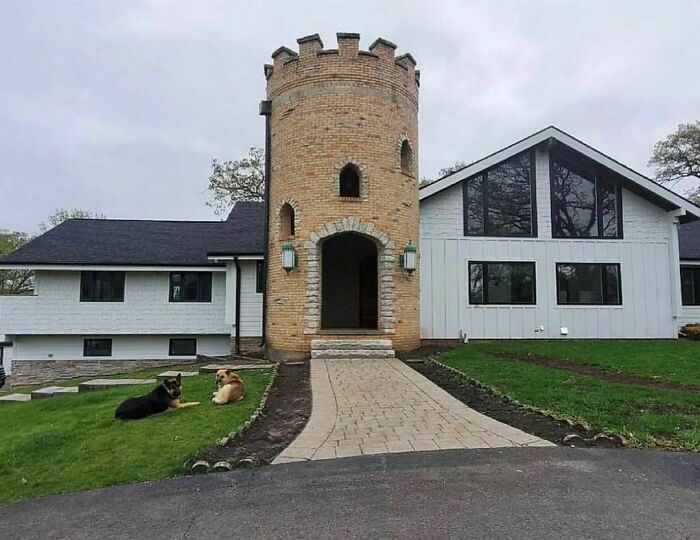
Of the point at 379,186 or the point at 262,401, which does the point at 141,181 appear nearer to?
the point at 379,186

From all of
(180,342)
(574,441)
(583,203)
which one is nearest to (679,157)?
(583,203)

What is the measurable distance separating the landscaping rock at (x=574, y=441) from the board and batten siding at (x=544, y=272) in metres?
9.39

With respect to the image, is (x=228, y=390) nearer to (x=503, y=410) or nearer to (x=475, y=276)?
(x=503, y=410)

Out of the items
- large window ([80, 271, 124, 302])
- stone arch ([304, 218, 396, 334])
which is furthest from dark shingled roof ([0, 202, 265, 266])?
stone arch ([304, 218, 396, 334])

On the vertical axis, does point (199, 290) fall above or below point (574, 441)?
above

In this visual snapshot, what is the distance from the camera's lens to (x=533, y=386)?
779 cm

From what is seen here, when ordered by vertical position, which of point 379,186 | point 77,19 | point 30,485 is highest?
point 77,19

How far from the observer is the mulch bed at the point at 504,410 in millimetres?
5309

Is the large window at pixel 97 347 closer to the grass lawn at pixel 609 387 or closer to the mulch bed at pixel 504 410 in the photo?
the grass lawn at pixel 609 387

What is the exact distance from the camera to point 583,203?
15406 millimetres

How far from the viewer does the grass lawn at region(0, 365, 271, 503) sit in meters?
4.47

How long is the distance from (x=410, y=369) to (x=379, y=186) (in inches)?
188

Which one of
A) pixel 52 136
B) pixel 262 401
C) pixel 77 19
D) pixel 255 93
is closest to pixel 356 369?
pixel 262 401

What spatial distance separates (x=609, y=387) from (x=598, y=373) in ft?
5.89
